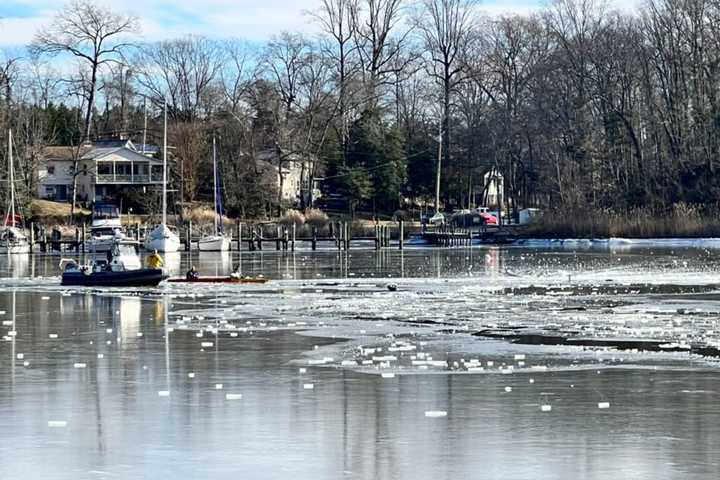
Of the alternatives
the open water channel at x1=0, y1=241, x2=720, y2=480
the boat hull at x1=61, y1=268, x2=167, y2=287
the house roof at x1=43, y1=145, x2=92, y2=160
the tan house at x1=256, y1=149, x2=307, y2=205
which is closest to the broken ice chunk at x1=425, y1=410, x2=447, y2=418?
the open water channel at x1=0, y1=241, x2=720, y2=480

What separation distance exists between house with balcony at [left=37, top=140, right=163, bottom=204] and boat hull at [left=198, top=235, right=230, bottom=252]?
25.0m

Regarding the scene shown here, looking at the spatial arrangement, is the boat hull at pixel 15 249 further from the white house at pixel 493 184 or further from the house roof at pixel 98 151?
the white house at pixel 493 184

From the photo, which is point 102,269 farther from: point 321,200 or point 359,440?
point 321,200

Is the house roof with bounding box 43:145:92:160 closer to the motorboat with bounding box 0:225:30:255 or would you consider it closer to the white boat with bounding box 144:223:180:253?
the motorboat with bounding box 0:225:30:255

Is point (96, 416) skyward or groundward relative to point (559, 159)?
groundward

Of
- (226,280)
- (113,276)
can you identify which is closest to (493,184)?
(226,280)

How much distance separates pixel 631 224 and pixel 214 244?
27.7m

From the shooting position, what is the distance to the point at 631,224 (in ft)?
286

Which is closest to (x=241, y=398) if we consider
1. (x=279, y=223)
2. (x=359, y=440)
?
(x=359, y=440)

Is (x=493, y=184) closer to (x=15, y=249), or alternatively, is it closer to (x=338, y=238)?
(x=338, y=238)

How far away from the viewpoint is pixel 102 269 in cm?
4703

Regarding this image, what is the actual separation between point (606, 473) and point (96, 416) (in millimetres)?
7085

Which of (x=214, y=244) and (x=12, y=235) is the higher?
(x=12, y=235)

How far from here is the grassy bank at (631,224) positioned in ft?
279
